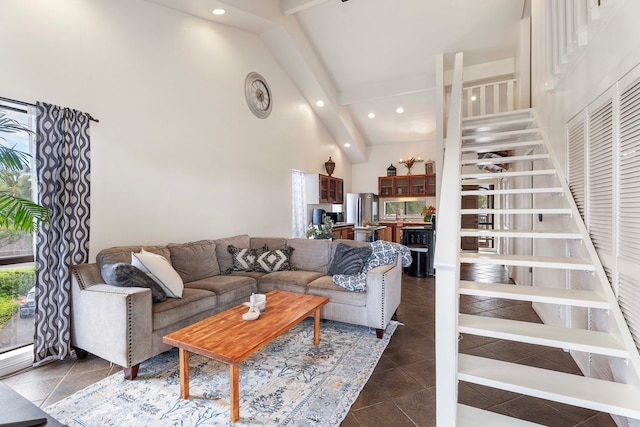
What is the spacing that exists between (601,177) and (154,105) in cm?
423

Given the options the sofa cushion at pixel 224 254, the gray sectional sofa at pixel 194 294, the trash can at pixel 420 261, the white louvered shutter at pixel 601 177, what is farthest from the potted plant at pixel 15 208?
the trash can at pixel 420 261

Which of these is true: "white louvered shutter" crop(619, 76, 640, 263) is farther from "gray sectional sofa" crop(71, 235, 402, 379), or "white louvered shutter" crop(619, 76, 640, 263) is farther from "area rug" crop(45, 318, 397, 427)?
"area rug" crop(45, 318, 397, 427)

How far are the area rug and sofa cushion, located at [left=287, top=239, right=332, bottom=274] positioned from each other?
1.25 m

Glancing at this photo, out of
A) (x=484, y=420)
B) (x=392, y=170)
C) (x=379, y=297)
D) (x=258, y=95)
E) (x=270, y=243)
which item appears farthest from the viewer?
(x=392, y=170)

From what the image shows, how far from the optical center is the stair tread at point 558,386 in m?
1.45

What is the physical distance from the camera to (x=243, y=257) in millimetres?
3934

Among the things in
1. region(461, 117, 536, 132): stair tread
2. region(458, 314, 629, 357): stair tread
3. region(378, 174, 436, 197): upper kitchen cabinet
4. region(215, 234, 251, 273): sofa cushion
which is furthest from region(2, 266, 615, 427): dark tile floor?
region(378, 174, 436, 197): upper kitchen cabinet

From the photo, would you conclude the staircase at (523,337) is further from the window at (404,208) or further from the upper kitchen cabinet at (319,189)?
the window at (404,208)

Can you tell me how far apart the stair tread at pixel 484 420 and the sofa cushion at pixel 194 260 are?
9.35 ft

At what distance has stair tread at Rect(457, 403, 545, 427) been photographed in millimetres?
1582

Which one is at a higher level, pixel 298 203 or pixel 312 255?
pixel 298 203

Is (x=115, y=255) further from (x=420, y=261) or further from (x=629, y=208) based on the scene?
(x=420, y=261)

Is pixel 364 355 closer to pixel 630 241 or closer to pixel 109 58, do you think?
pixel 630 241

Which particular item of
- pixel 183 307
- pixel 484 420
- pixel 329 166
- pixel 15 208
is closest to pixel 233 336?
pixel 183 307
